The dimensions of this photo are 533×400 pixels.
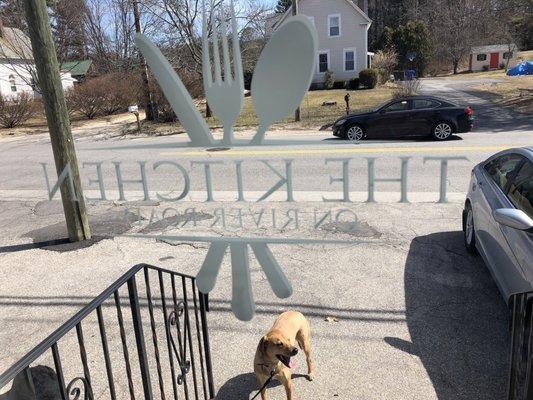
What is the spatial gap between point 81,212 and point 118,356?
3163 millimetres

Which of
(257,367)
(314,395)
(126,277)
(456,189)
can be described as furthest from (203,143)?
(456,189)

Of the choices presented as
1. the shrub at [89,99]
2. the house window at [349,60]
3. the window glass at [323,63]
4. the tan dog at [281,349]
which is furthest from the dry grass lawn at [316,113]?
the shrub at [89,99]

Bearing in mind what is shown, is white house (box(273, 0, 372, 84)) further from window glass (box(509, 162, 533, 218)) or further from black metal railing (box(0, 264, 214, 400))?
black metal railing (box(0, 264, 214, 400))

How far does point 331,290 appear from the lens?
4.78 meters

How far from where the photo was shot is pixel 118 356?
391 cm

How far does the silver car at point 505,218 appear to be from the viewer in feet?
11.4

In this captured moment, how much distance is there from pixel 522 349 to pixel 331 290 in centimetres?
257

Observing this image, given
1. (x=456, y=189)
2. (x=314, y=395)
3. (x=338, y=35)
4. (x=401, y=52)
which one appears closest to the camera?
(x=314, y=395)

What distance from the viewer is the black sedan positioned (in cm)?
1223

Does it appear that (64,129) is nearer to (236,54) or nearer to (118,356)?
(118,356)

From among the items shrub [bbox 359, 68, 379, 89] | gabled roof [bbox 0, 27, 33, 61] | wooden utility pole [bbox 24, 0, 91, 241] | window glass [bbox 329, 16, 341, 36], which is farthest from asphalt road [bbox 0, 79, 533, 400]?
window glass [bbox 329, 16, 341, 36]

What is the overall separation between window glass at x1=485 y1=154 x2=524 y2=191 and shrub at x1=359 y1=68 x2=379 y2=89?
28.4m

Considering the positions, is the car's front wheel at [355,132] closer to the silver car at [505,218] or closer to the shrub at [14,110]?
the silver car at [505,218]

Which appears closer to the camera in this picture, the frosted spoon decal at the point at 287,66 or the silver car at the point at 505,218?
the frosted spoon decal at the point at 287,66
